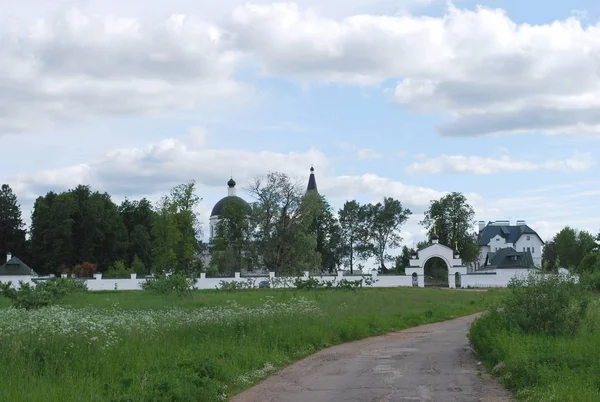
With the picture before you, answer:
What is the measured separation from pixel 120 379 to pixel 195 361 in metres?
2.20

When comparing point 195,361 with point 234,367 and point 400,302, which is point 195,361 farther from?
point 400,302

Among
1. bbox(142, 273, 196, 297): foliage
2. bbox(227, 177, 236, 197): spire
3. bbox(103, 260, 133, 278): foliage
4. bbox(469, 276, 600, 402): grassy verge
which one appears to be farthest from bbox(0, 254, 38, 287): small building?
bbox(469, 276, 600, 402): grassy verge

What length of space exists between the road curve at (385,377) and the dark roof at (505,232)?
105 m

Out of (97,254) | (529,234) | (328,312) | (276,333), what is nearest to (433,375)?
(276,333)

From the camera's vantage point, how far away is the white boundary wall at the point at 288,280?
66.1 meters

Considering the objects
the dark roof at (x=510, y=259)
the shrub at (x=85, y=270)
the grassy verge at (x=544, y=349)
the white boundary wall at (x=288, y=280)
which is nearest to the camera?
the grassy verge at (x=544, y=349)

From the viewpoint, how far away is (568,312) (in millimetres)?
18484

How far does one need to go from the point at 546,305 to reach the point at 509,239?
109m

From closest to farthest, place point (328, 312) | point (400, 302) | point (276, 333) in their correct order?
point (276, 333) < point (328, 312) < point (400, 302)

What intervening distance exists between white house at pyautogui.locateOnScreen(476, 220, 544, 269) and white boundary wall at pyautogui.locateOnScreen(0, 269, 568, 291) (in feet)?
157

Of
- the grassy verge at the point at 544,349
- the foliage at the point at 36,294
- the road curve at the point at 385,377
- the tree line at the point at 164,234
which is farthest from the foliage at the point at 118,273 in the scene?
the grassy verge at the point at 544,349

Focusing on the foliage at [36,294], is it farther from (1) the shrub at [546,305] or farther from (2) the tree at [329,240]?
(2) the tree at [329,240]

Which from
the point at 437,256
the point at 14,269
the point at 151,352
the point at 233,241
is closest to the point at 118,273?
the point at 14,269

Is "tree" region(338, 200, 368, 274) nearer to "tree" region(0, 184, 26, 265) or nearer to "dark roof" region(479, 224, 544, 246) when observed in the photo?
"dark roof" region(479, 224, 544, 246)
